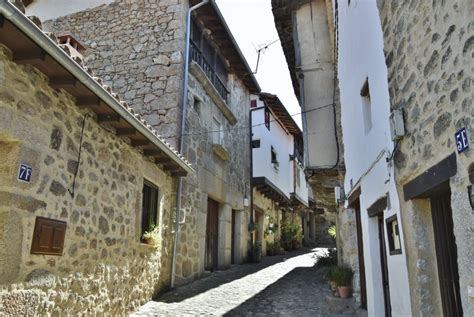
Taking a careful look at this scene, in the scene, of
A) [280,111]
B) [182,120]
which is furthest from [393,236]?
[280,111]

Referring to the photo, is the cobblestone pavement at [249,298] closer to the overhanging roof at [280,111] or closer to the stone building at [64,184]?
the stone building at [64,184]

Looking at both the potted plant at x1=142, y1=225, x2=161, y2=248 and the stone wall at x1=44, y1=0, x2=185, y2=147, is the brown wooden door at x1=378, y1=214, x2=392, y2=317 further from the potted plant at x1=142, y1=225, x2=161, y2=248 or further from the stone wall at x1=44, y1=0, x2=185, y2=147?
the stone wall at x1=44, y1=0, x2=185, y2=147

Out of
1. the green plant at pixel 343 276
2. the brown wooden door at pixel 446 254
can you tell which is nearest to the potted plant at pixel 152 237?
the green plant at pixel 343 276

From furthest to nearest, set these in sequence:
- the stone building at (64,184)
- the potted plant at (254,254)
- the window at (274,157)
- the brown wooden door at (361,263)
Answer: the window at (274,157) → the potted plant at (254,254) → the brown wooden door at (361,263) → the stone building at (64,184)

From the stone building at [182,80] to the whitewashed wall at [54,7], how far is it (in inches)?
1.0

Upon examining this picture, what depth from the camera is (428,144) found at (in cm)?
293

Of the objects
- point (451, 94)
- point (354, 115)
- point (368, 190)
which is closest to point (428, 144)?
point (451, 94)

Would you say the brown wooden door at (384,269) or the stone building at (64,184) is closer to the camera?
the stone building at (64,184)

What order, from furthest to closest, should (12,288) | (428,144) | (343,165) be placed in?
1. (343,165)
2. (12,288)
3. (428,144)

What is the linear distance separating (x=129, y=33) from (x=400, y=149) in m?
7.08

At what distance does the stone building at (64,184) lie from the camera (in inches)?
125

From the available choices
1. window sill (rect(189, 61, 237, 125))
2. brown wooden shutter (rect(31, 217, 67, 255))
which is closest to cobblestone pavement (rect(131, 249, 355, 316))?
brown wooden shutter (rect(31, 217, 67, 255))

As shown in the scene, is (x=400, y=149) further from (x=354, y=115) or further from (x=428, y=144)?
(x=354, y=115)

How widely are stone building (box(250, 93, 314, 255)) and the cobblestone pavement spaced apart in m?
5.04
